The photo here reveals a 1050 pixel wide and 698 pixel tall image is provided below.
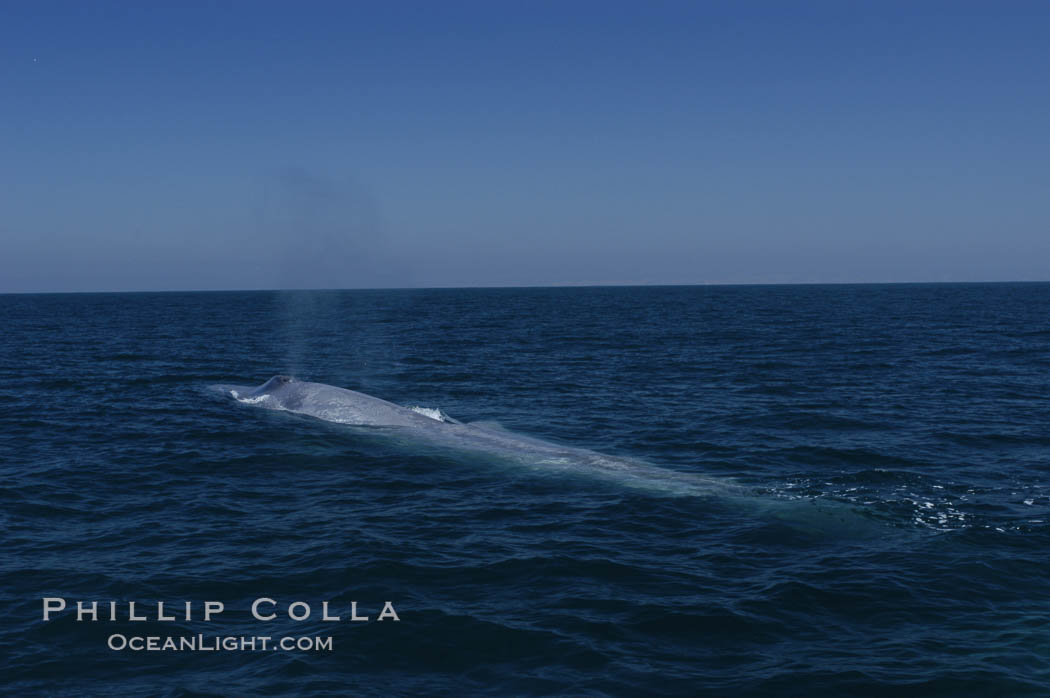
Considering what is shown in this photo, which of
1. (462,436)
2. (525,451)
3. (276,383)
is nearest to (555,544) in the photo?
(525,451)

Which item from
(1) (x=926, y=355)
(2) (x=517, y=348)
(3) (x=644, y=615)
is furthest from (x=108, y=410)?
(1) (x=926, y=355)

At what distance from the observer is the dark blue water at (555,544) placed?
14.2m

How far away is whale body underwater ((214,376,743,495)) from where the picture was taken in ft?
87.4

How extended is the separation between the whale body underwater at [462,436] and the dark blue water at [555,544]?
0.77 meters

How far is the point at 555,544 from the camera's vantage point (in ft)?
67.6

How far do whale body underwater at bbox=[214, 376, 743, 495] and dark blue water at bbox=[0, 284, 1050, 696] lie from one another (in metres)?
0.77

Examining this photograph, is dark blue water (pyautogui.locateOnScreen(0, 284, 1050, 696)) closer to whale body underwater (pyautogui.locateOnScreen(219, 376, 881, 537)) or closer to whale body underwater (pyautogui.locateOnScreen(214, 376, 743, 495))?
whale body underwater (pyautogui.locateOnScreen(219, 376, 881, 537))

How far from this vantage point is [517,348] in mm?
74812

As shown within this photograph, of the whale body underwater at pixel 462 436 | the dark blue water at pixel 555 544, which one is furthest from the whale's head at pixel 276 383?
the dark blue water at pixel 555 544

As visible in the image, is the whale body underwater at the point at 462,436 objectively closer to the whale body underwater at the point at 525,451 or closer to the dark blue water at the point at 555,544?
the whale body underwater at the point at 525,451

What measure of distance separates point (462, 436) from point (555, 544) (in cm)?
1267

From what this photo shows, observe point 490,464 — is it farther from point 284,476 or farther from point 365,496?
point 284,476

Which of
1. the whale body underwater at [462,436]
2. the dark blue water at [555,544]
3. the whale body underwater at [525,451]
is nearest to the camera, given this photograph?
the dark blue water at [555,544]

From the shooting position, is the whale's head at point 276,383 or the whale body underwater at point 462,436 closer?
the whale body underwater at point 462,436
